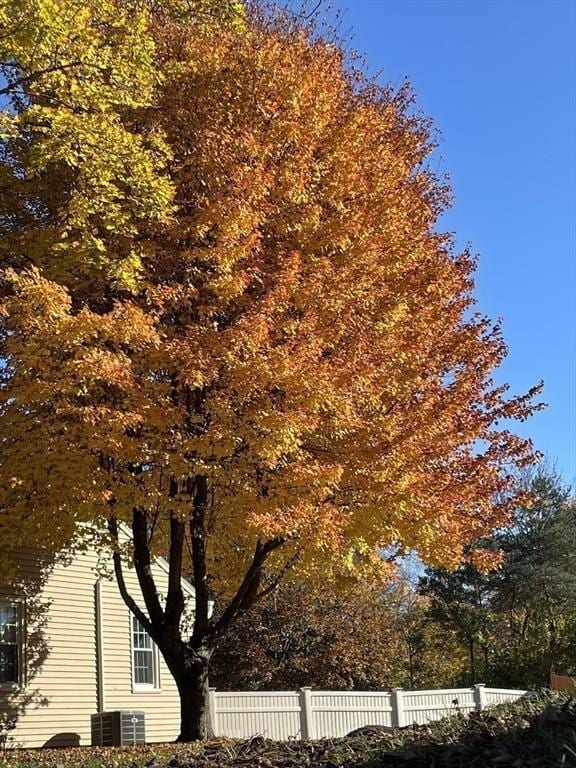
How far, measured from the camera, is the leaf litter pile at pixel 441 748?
4773 mm

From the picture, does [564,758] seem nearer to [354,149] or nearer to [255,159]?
[255,159]

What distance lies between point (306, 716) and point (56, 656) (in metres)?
4.87

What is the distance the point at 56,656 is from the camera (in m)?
17.0

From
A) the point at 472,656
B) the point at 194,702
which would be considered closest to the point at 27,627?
the point at 194,702

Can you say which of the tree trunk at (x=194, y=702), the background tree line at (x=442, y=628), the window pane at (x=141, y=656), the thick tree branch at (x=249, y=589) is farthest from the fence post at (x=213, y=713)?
the background tree line at (x=442, y=628)

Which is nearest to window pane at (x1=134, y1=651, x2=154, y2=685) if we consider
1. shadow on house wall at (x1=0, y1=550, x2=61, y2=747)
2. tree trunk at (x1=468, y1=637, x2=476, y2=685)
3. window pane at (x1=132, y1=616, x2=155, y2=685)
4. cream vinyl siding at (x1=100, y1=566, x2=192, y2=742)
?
window pane at (x1=132, y1=616, x2=155, y2=685)

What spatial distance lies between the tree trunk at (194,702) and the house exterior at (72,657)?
337 cm

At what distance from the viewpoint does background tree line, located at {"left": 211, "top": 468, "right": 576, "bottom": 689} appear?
1069 inches

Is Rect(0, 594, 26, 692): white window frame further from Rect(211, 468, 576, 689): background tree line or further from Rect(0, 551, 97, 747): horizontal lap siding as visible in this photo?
Rect(211, 468, 576, 689): background tree line

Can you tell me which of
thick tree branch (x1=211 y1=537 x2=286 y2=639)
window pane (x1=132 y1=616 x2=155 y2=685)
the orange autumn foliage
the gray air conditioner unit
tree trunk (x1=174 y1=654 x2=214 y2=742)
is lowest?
the gray air conditioner unit

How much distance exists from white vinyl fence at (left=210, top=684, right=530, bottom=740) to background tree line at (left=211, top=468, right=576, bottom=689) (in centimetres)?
644

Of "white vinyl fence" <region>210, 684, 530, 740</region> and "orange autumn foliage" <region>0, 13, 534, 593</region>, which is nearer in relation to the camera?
"orange autumn foliage" <region>0, 13, 534, 593</region>

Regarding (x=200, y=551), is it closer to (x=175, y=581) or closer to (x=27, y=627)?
(x=175, y=581)

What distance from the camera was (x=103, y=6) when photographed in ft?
38.2
